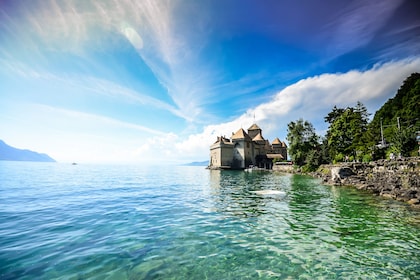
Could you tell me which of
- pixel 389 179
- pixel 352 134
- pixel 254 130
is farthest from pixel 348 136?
pixel 254 130

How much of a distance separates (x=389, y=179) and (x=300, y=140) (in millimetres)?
28684

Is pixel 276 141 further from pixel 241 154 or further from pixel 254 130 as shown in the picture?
pixel 241 154

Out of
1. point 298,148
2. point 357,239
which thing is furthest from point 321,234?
point 298,148

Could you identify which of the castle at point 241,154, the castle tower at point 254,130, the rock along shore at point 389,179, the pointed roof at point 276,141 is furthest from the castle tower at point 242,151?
the rock along shore at point 389,179

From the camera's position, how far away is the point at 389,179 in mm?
19203

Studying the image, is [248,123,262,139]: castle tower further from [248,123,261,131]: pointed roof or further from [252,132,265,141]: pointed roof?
[252,132,265,141]: pointed roof

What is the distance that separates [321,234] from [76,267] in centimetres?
780

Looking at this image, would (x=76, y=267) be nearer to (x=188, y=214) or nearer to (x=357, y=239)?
(x=188, y=214)

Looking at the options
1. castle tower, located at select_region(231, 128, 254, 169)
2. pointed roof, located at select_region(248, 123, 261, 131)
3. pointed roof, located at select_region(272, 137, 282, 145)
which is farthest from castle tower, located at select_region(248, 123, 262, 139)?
castle tower, located at select_region(231, 128, 254, 169)

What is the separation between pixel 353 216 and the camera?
984 cm

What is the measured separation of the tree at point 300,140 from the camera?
154 feet

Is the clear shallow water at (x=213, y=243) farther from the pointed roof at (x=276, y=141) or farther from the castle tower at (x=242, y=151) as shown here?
the pointed roof at (x=276, y=141)

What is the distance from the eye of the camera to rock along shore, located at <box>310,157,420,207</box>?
1400 cm

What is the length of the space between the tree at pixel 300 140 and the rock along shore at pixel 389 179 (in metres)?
17.8
